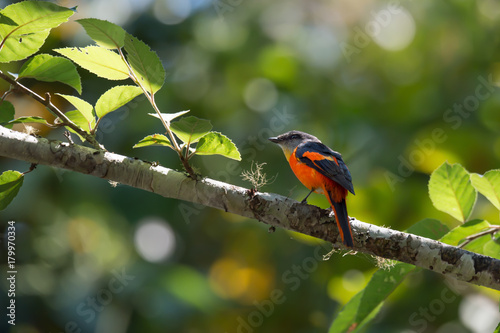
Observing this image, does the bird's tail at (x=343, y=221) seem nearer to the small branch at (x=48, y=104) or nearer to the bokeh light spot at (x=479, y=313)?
the small branch at (x=48, y=104)

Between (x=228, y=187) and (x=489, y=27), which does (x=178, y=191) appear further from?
(x=489, y=27)

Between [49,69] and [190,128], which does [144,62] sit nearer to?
[190,128]

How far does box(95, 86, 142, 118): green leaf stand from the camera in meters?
2.07

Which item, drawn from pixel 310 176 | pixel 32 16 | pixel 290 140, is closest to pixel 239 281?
pixel 290 140

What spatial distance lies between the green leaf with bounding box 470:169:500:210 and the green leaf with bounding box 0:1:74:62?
1899 mm

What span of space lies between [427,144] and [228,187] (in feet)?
15.3

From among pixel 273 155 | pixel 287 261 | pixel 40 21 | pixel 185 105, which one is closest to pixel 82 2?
pixel 185 105

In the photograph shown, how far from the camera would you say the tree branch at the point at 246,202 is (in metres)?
2.07

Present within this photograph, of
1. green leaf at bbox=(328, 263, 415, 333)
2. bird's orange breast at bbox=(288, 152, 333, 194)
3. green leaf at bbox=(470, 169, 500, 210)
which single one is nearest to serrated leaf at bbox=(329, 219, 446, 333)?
green leaf at bbox=(328, 263, 415, 333)

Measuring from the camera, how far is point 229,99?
767cm

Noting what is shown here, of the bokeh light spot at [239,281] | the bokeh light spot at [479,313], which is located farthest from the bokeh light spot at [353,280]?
the bokeh light spot at [239,281]

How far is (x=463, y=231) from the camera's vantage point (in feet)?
7.60

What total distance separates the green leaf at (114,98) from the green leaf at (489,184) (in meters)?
1.59

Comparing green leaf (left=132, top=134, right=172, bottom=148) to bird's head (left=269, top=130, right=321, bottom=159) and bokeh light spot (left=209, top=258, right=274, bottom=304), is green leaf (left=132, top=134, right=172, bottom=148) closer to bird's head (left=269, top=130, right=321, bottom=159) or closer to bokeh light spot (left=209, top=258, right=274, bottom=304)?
bird's head (left=269, top=130, right=321, bottom=159)
